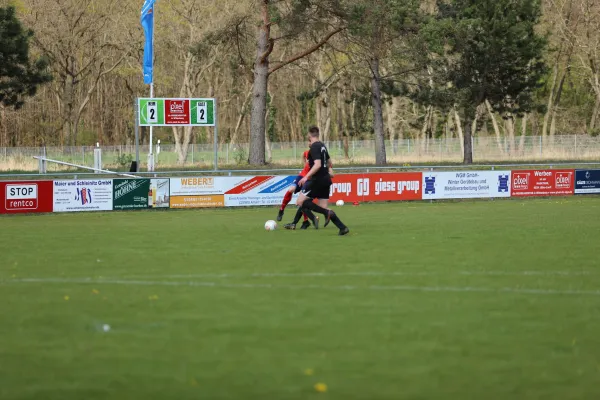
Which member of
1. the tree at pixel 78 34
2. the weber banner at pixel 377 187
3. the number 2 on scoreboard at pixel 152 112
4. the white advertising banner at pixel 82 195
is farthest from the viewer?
the tree at pixel 78 34

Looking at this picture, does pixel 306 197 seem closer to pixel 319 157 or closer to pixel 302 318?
pixel 319 157

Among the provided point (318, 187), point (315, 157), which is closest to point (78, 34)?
point (318, 187)

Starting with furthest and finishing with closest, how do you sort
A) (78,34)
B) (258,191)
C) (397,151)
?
(397,151) < (78,34) < (258,191)

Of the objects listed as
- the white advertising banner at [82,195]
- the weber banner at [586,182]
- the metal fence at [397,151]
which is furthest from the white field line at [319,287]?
the metal fence at [397,151]

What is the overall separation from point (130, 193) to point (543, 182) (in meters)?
14.8

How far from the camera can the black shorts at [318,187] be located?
17.3 metres

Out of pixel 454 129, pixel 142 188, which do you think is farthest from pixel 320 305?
pixel 454 129

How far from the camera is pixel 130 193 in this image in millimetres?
27438

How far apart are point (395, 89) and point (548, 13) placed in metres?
20.9

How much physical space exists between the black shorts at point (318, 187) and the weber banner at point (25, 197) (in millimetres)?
11269

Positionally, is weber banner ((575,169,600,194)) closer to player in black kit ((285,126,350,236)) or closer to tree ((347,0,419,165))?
tree ((347,0,419,165))

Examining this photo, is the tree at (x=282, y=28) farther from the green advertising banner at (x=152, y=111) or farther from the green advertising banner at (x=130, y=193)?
the green advertising banner at (x=130, y=193)

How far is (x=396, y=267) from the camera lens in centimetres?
1266

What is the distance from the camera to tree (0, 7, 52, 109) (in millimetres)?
39844
